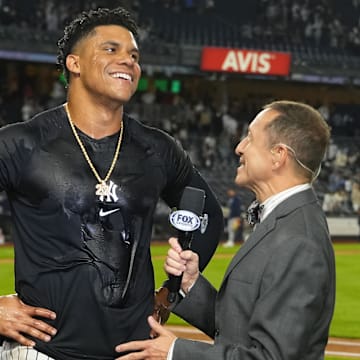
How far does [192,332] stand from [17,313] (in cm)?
647

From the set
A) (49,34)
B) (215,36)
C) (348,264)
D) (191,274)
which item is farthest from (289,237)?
(215,36)

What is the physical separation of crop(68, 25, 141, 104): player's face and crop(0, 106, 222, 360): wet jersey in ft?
0.73

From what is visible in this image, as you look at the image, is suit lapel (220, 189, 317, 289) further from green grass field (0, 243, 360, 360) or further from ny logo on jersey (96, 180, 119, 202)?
green grass field (0, 243, 360, 360)

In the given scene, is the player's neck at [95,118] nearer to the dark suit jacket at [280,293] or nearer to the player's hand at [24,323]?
the player's hand at [24,323]

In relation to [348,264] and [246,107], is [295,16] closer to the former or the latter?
[246,107]

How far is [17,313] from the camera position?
3156 mm

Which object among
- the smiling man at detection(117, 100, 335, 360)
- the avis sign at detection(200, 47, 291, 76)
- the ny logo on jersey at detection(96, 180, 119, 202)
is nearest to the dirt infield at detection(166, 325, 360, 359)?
the ny logo on jersey at detection(96, 180, 119, 202)

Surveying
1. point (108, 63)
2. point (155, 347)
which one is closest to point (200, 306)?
point (155, 347)

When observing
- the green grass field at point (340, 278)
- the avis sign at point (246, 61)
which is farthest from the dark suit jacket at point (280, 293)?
the avis sign at point (246, 61)

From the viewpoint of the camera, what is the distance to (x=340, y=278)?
→ 49.4 feet

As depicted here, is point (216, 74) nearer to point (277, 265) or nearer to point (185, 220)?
point (185, 220)

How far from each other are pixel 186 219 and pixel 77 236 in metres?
0.59

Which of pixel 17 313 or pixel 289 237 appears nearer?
pixel 289 237

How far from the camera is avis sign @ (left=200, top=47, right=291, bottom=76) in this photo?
25.6 metres
